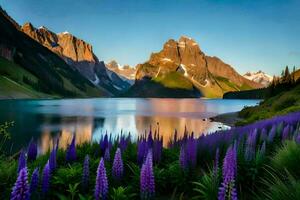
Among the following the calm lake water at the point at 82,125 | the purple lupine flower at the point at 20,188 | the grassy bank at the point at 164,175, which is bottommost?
the calm lake water at the point at 82,125

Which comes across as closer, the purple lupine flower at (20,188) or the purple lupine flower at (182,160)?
the purple lupine flower at (20,188)

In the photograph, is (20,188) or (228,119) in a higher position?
(20,188)

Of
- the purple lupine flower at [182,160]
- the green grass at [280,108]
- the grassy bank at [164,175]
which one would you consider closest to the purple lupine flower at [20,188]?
the grassy bank at [164,175]

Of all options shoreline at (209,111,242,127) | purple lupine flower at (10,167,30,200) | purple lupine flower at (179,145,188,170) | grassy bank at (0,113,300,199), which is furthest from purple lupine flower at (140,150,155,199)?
shoreline at (209,111,242,127)

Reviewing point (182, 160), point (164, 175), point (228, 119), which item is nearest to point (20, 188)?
point (182, 160)

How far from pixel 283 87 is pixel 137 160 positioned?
115 metres

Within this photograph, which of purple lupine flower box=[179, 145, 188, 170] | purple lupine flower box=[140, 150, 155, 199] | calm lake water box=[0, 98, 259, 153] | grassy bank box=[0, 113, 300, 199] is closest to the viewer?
purple lupine flower box=[140, 150, 155, 199]

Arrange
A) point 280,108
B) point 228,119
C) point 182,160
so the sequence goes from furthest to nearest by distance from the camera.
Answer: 1. point 228,119
2. point 280,108
3. point 182,160

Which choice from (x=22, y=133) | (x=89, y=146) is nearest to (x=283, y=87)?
(x=22, y=133)

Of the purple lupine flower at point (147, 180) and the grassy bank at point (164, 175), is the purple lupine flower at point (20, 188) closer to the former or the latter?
the grassy bank at point (164, 175)

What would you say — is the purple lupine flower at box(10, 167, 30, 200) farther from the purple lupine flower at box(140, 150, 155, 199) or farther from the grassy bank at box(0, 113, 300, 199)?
the purple lupine flower at box(140, 150, 155, 199)

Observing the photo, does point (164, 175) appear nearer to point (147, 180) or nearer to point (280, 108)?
point (147, 180)

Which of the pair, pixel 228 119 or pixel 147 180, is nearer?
pixel 147 180

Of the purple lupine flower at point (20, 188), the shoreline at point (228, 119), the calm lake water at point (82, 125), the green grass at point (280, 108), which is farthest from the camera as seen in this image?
the shoreline at point (228, 119)
